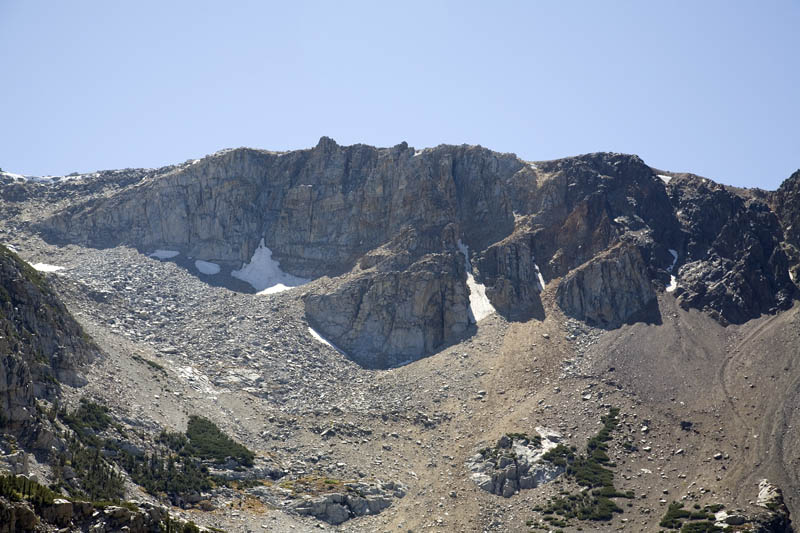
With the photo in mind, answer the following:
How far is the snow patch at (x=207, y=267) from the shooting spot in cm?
13762

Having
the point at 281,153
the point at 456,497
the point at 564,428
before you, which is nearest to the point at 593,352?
the point at 564,428

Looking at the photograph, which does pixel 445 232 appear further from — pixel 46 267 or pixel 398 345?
pixel 46 267

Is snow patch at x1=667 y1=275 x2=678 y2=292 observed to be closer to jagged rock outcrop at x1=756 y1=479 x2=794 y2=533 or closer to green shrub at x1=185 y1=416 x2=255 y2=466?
jagged rock outcrop at x1=756 y1=479 x2=794 y2=533

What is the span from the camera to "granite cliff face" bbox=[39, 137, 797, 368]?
387ft

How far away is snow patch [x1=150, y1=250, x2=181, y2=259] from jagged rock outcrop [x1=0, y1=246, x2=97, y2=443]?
138 ft

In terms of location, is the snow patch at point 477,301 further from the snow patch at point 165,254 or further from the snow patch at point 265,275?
the snow patch at point 165,254

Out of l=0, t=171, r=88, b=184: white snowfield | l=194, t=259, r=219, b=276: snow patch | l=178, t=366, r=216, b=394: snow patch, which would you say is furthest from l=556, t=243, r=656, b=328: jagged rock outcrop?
l=0, t=171, r=88, b=184: white snowfield

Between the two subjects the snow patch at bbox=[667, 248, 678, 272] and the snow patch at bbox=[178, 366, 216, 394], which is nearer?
the snow patch at bbox=[178, 366, 216, 394]

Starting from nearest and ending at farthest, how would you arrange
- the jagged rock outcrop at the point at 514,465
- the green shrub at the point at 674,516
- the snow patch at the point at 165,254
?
the green shrub at the point at 674,516 < the jagged rock outcrop at the point at 514,465 < the snow patch at the point at 165,254

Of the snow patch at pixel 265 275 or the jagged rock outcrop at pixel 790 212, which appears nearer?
the jagged rock outcrop at pixel 790 212

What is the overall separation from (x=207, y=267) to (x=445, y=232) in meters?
40.3

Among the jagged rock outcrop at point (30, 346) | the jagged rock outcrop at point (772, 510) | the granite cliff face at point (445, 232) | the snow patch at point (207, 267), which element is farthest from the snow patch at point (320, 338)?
the jagged rock outcrop at point (772, 510)

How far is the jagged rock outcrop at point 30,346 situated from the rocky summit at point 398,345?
0.30 metres

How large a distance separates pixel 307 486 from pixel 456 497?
50.0ft
